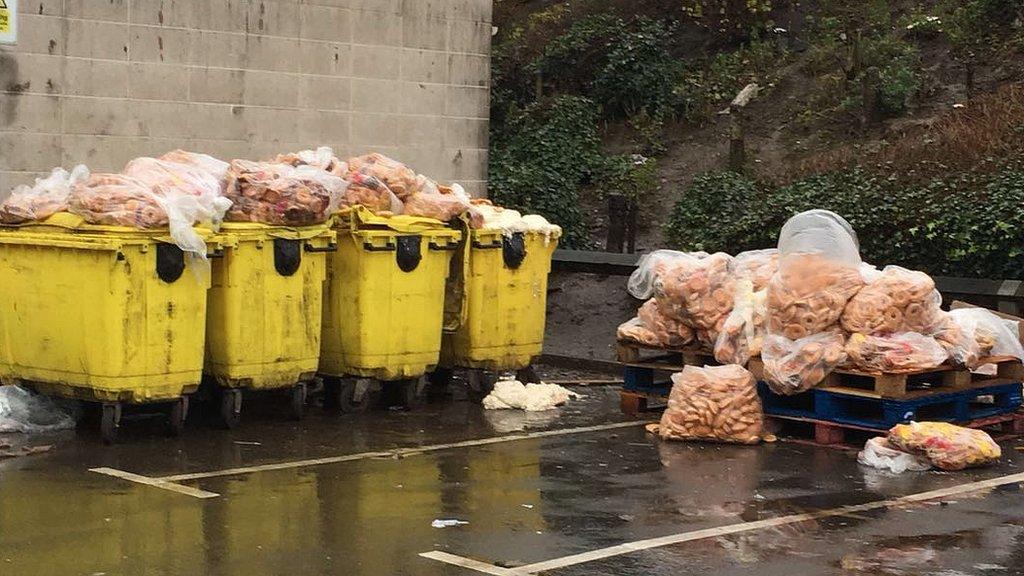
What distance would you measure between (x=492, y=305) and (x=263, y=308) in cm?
223

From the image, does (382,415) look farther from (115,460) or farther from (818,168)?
(818,168)

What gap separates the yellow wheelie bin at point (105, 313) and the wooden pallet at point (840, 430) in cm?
391

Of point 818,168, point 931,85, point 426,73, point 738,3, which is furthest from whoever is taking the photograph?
point 738,3

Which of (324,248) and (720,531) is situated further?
(324,248)

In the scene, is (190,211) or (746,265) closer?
(190,211)

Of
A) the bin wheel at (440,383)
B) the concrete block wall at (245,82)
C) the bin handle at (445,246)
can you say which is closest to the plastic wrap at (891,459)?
the bin handle at (445,246)

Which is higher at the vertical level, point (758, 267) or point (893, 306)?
point (758, 267)

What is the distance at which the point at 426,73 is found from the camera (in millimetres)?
14328

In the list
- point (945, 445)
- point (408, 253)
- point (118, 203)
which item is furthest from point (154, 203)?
point (945, 445)

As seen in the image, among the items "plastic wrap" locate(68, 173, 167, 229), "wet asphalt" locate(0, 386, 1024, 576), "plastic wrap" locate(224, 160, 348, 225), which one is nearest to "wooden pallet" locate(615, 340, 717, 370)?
"wet asphalt" locate(0, 386, 1024, 576)

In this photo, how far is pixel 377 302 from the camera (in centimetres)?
1090

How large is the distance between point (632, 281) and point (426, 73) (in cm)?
399

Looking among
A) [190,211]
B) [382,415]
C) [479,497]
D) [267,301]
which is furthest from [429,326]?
[479,497]

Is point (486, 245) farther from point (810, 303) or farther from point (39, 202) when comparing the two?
point (39, 202)
